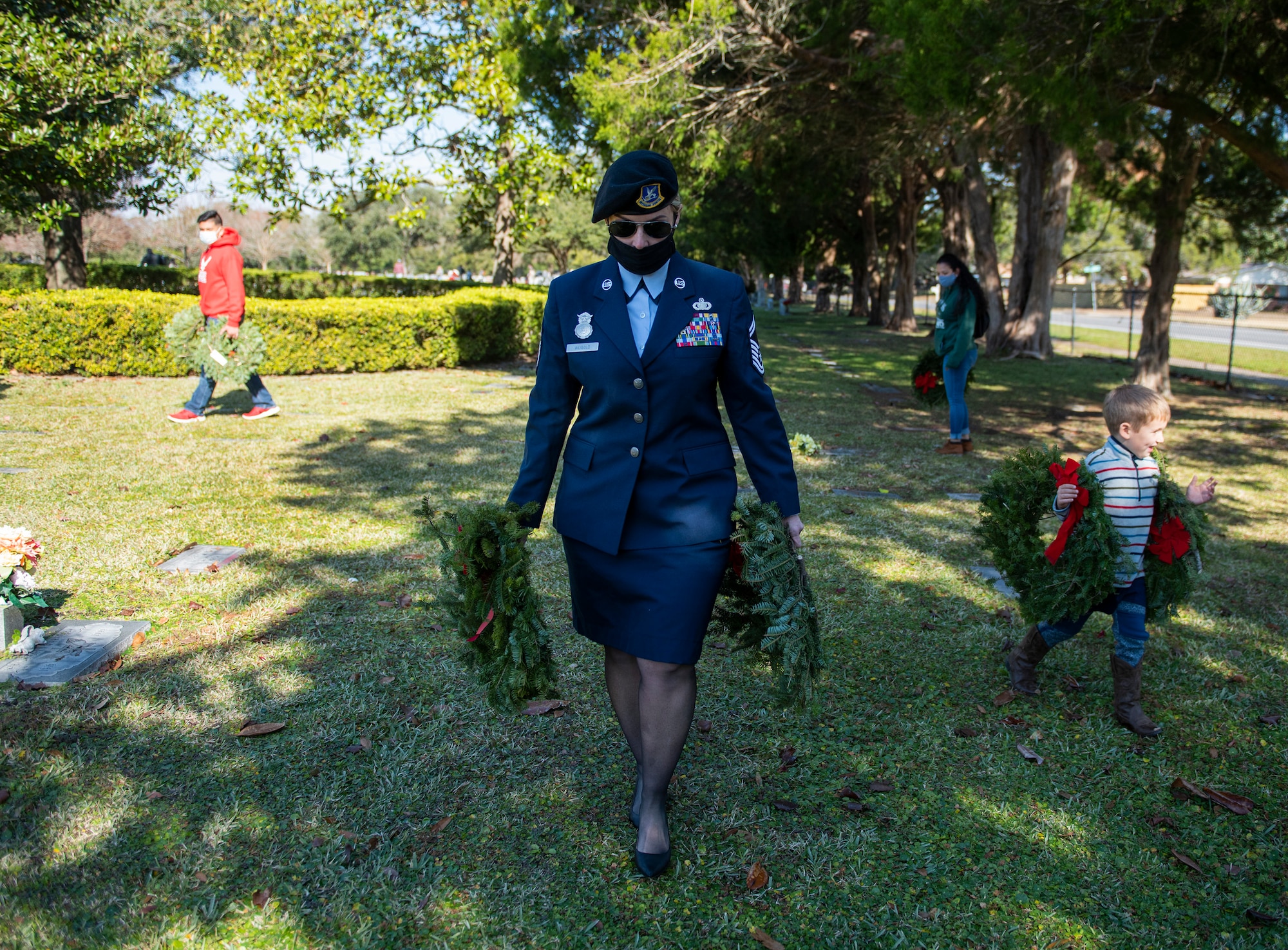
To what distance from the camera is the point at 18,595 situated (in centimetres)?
402

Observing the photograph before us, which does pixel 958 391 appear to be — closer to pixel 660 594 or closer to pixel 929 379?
pixel 929 379

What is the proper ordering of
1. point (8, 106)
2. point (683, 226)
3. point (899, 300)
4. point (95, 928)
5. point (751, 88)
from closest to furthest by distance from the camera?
point (95, 928)
point (8, 106)
point (751, 88)
point (899, 300)
point (683, 226)

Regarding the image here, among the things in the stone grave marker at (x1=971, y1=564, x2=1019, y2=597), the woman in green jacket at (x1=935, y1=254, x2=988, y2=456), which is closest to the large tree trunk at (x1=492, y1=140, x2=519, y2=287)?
the woman in green jacket at (x1=935, y1=254, x2=988, y2=456)

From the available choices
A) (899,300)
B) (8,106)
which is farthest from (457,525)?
(899,300)

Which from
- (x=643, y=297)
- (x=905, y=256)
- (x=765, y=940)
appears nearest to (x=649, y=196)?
(x=643, y=297)

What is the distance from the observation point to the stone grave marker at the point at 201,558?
5.05 metres

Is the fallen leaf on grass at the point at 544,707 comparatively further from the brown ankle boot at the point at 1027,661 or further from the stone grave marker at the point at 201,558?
the stone grave marker at the point at 201,558

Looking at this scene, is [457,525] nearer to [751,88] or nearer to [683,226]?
[751,88]

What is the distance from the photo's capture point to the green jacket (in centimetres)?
849

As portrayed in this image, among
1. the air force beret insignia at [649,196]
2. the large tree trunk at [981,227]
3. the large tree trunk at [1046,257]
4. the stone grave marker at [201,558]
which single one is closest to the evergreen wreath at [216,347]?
the stone grave marker at [201,558]

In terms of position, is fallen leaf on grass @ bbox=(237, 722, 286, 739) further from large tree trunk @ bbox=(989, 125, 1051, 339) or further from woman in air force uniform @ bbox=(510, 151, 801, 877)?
large tree trunk @ bbox=(989, 125, 1051, 339)

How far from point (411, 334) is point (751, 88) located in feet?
20.7

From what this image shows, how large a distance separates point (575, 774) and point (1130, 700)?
229 cm

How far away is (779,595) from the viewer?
104 inches
